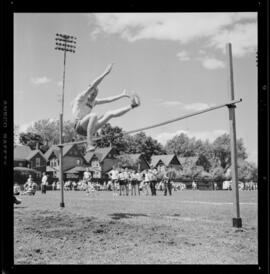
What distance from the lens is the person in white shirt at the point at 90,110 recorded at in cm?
466

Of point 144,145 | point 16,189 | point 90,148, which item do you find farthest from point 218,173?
point 16,189

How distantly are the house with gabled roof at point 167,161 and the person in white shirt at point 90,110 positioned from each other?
24.9 inches

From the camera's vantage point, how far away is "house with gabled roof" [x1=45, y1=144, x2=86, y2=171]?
482cm

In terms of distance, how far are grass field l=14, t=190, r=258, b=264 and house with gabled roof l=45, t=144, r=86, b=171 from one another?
12.2 inches

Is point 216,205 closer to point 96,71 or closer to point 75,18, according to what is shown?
point 96,71

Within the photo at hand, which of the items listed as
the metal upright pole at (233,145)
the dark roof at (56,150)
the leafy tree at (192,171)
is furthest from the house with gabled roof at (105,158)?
the metal upright pole at (233,145)

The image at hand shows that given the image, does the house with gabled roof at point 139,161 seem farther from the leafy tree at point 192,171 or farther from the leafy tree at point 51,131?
the leafy tree at point 51,131

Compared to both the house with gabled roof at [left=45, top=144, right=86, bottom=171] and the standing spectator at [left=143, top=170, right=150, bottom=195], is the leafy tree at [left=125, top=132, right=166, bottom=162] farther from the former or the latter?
the house with gabled roof at [left=45, top=144, right=86, bottom=171]

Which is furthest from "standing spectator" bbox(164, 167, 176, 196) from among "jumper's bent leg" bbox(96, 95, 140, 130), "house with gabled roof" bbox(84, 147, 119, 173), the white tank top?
the white tank top

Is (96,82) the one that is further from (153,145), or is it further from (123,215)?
(123,215)

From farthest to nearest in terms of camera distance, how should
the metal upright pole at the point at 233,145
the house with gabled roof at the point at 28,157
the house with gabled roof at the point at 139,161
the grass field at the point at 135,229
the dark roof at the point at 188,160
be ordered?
1. the house with gabled roof at the point at 139,161
2. the dark roof at the point at 188,160
3. the house with gabled roof at the point at 28,157
4. the metal upright pole at the point at 233,145
5. the grass field at the point at 135,229

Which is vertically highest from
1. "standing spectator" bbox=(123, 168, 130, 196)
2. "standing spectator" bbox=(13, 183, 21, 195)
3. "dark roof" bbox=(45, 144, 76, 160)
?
"dark roof" bbox=(45, 144, 76, 160)

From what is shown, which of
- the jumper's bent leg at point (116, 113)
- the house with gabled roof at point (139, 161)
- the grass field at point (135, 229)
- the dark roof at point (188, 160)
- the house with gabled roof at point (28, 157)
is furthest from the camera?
the house with gabled roof at point (139, 161)

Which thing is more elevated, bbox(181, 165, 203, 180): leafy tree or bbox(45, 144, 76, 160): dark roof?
bbox(45, 144, 76, 160): dark roof
